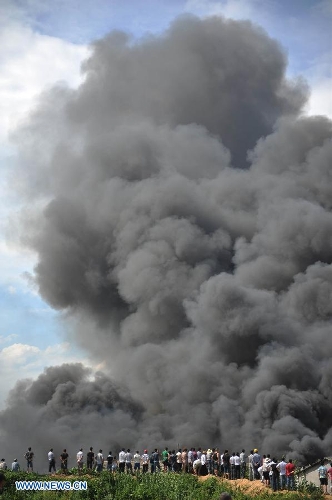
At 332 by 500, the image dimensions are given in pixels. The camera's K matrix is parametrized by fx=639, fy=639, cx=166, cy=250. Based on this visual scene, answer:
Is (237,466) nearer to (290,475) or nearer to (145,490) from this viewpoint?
(290,475)

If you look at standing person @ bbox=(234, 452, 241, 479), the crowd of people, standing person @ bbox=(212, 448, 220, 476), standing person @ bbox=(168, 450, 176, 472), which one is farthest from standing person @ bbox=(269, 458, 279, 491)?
standing person @ bbox=(168, 450, 176, 472)

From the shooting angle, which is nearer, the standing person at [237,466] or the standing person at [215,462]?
the standing person at [237,466]

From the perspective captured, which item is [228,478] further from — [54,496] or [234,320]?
[234,320]

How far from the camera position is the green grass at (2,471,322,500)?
27000mm

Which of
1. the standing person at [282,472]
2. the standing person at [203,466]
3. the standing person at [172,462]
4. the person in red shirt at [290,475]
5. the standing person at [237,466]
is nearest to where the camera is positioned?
the person in red shirt at [290,475]

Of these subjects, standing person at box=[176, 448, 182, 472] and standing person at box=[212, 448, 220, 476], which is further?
standing person at box=[176, 448, 182, 472]

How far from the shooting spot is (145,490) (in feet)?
91.9

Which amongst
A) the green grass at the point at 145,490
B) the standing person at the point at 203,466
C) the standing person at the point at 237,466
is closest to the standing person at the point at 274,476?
the green grass at the point at 145,490

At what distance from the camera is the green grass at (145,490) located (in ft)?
88.6

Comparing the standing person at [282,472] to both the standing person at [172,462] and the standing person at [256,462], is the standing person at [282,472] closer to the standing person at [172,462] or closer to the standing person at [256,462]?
the standing person at [256,462]

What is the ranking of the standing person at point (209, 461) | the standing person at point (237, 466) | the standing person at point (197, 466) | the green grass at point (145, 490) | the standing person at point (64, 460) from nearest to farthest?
1. the green grass at point (145, 490)
2. the standing person at point (237, 466)
3. the standing person at point (197, 466)
4. the standing person at point (64, 460)
5. the standing person at point (209, 461)

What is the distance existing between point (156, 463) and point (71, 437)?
22.3m

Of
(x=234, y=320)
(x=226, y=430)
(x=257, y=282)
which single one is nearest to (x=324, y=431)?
(x=226, y=430)

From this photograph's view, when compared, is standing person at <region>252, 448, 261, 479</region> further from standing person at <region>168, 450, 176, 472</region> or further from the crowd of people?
standing person at <region>168, 450, 176, 472</region>
